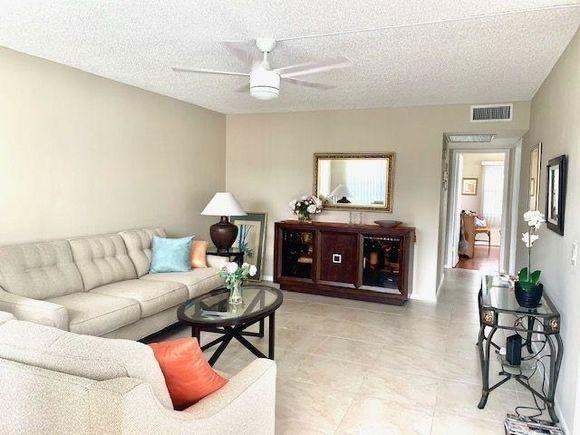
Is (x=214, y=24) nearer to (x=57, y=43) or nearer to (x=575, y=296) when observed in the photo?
(x=57, y=43)

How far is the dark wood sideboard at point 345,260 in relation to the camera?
5.12 m

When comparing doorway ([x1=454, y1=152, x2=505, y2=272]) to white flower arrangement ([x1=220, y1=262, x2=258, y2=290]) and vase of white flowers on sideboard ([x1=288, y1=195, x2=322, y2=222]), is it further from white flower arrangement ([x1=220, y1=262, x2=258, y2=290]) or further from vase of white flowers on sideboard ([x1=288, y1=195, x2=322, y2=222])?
white flower arrangement ([x1=220, y1=262, x2=258, y2=290])

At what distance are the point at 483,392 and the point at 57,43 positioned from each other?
Answer: 3961 mm

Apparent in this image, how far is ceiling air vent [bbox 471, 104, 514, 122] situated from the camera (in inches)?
193

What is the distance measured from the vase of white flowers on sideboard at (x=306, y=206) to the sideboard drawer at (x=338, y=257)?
→ 416 mm

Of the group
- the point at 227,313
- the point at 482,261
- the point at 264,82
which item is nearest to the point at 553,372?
the point at 227,313

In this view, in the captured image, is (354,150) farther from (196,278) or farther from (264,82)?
(264,82)

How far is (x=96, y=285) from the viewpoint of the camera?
3.75 metres

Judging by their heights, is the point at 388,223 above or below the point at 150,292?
above

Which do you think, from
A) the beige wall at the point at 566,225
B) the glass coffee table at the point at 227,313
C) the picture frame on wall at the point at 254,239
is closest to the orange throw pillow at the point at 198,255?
the glass coffee table at the point at 227,313

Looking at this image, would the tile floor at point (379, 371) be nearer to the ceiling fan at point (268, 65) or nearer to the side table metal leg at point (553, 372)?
the side table metal leg at point (553, 372)

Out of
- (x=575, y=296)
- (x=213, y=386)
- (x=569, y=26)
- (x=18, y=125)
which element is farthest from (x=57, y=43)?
(x=575, y=296)

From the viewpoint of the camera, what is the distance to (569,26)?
105 inches

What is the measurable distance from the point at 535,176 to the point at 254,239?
3700 millimetres
